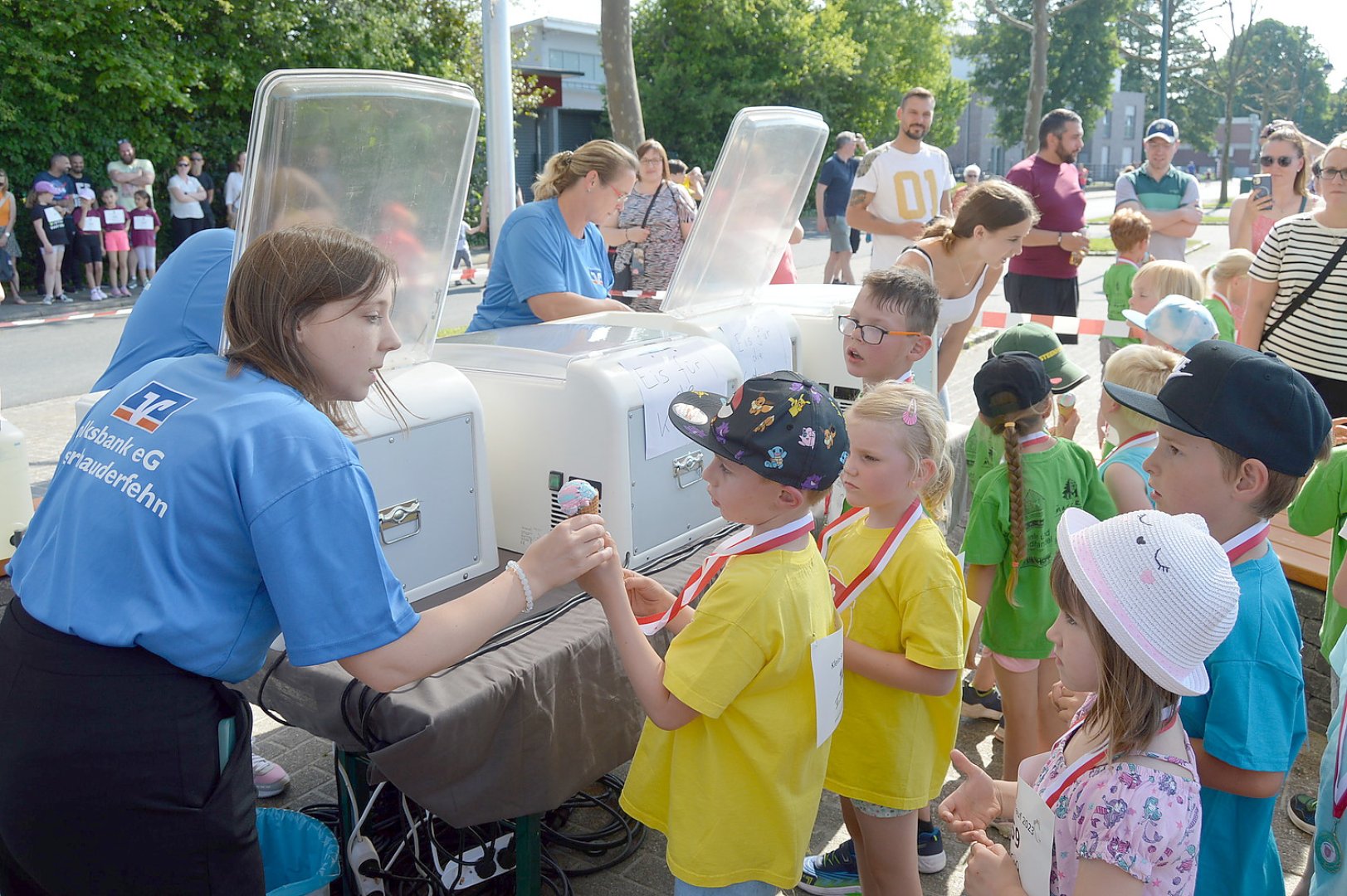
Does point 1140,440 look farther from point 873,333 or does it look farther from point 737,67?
point 737,67

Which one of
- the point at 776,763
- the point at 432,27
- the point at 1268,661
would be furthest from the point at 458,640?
the point at 432,27

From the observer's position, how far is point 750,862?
1.87m

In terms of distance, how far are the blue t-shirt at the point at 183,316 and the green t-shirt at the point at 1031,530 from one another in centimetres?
195

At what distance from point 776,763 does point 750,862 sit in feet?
0.63

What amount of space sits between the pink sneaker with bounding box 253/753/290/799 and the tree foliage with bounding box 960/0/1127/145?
5284cm

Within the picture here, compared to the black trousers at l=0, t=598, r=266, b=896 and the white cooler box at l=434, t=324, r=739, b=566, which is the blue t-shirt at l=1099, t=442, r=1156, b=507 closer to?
the white cooler box at l=434, t=324, r=739, b=566

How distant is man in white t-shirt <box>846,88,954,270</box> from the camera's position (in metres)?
6.07

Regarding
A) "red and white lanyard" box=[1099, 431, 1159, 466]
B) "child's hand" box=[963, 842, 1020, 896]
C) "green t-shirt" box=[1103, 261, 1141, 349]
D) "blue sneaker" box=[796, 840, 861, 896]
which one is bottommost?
"blue sneaker" box=[796, 840, 861, 896]

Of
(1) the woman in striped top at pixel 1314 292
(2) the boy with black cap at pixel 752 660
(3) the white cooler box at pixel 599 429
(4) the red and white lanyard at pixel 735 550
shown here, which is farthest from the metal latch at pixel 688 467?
(1) the woman in striped top at pixel 1314 292

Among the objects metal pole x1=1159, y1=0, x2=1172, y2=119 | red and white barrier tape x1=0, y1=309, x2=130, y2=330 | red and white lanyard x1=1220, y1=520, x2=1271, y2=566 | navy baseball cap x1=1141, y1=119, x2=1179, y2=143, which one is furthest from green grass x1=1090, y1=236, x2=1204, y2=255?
red and white lanyard x1=1220, y1=520, x2=1271, y2=566

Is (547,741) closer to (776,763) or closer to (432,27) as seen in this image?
(776,763)

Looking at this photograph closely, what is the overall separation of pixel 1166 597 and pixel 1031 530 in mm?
1387

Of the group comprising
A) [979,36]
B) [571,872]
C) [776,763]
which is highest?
[979,36]

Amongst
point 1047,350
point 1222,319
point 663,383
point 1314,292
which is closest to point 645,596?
point 663,383
